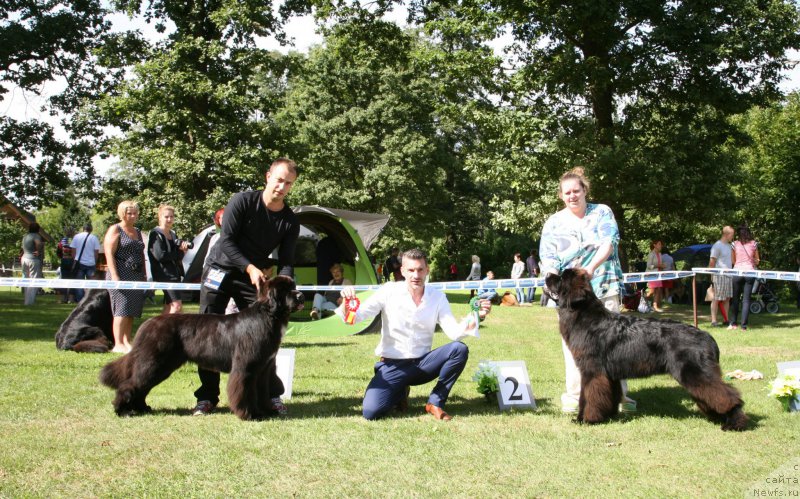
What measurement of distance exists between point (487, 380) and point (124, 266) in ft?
14.2

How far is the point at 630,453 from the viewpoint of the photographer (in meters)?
3.90

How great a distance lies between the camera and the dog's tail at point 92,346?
774 centimetres

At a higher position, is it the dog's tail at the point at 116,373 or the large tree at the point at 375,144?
the large tree at the point at 375,144

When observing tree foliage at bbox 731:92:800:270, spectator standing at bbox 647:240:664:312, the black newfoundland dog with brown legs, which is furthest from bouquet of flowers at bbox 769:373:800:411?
tree foliage at bbox 731:92:800:270

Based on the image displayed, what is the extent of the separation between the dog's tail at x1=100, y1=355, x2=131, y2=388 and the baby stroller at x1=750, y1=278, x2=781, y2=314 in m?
14.4

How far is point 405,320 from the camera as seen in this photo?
489 centimetres

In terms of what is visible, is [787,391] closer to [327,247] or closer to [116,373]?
[116,373]

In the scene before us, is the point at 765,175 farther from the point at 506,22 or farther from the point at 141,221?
the point at 141,221

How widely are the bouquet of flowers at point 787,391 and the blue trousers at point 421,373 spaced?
2241mm

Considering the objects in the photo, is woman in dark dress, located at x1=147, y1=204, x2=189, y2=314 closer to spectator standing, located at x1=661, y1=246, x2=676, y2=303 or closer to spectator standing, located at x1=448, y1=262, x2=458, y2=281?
spectator standing, located at x1=661, y1=246, x2=676, y2=303

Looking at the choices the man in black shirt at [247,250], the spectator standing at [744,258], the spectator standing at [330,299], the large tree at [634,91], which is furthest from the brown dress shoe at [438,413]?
the large tree at [634,91]

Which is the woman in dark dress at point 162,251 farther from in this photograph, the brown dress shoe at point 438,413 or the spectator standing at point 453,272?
the spectator standing at point 453,272

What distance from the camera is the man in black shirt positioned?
4.73m

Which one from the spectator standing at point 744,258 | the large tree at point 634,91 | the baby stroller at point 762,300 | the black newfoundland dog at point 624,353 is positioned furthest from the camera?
the baby stroller at point 762,300
